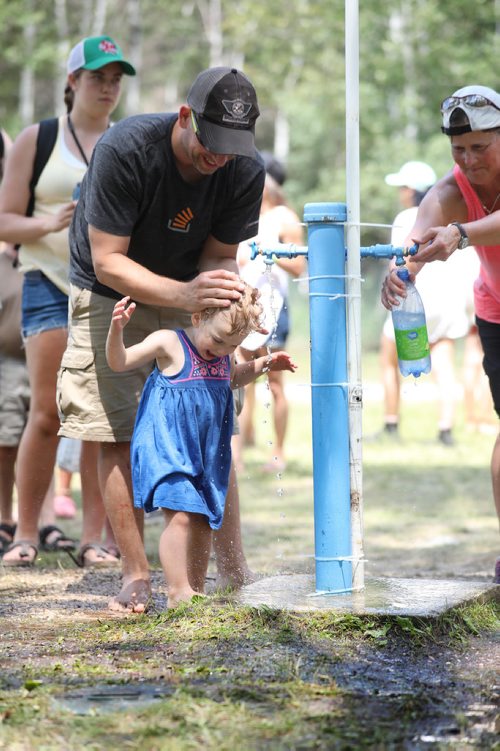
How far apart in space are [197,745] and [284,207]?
21.1ft

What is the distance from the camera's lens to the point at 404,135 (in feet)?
109

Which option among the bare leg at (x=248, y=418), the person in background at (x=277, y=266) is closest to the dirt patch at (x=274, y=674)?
the person in background at (x=277, y=266)

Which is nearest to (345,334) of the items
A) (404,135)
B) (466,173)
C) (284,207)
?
(466,173)

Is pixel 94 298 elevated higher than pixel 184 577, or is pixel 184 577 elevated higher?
pixel 94 298

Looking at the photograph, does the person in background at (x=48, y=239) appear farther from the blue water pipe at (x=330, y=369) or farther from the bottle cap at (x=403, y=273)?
the bottle cap at (x=403, y=273)

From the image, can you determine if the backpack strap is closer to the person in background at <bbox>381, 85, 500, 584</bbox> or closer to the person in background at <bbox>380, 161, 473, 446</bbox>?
the person in background at <bbox>381, 85, 500, 584</bbox>

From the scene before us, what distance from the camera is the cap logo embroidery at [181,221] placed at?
13.9ft

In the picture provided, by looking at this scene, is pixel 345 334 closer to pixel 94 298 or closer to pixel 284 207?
pixel 94 298

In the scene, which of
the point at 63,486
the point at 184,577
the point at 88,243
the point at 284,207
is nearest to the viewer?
the point at 184,577

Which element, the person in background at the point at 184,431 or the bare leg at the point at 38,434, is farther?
the bare leg at the point at 38,434

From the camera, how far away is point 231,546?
4562 mm

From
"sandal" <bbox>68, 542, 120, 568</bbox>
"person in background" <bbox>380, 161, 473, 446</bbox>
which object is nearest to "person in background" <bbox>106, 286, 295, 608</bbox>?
"sandal" <bbox>68, 542, 120, 568</bbox>

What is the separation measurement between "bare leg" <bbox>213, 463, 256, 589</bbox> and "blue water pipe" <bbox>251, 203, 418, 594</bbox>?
507 mm

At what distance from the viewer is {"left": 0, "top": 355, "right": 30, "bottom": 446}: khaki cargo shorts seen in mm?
6180
